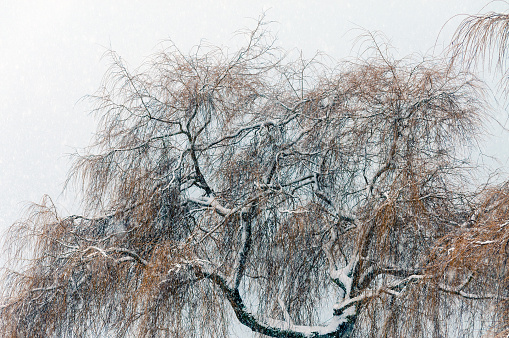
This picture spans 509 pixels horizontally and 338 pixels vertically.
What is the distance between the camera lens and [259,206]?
3824 millimetres

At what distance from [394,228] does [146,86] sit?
2559 millimetres

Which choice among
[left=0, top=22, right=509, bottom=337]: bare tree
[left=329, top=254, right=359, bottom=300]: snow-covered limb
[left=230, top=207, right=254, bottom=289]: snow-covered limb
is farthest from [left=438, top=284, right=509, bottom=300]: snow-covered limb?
[left=230, top=207, right=254, bottom=289]: snow-covered limb

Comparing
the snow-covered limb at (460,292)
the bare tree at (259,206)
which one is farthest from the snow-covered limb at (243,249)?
the snow-covered limb at (460,292)

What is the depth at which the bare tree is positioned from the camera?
142 inches

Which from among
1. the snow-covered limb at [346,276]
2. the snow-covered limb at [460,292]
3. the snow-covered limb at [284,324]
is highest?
the snow-covered limb at [346,276]

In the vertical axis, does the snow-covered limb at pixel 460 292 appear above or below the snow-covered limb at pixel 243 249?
below

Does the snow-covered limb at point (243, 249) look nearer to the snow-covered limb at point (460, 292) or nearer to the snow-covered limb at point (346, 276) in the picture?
the snow-covered limb at point (346, 276)

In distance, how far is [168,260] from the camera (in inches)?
133

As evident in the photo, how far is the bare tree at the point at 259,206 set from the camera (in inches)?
142

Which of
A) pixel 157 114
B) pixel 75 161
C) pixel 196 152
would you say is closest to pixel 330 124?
pixel 196 152

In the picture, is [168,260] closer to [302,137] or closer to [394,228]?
[394,228]

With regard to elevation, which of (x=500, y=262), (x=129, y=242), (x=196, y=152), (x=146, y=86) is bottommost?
(x=500, y=262)

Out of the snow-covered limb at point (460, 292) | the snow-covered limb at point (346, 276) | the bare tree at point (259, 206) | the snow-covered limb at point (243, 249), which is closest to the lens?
the snow-covered limb at point (460, 292)

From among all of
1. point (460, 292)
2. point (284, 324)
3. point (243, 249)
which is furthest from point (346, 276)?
point (460, 292)
